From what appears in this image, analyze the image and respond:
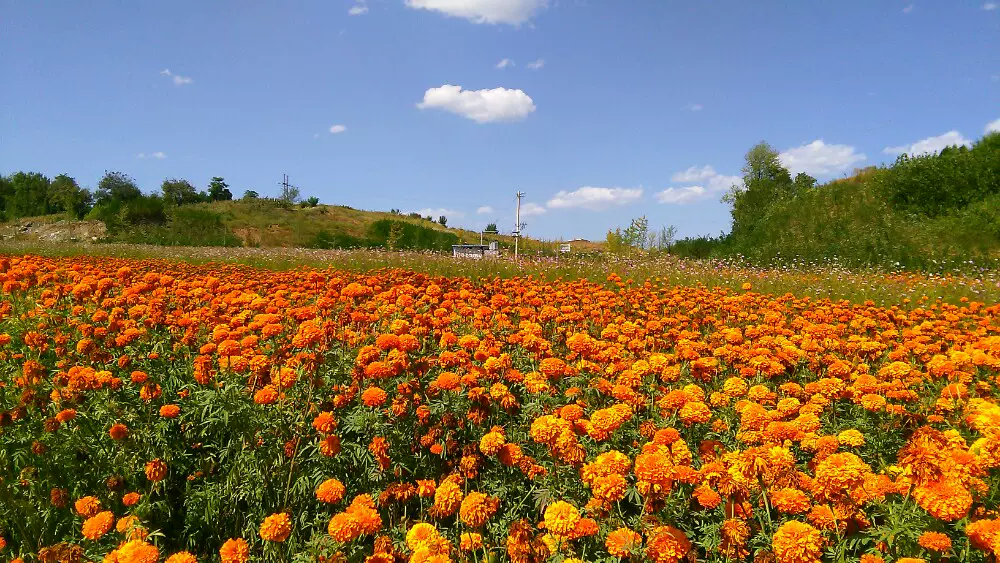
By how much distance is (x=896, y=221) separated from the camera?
18500 millimetres

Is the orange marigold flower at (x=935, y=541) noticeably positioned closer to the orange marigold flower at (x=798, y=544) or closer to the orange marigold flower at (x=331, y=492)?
the orange marigold flower at (x=798, y=544)

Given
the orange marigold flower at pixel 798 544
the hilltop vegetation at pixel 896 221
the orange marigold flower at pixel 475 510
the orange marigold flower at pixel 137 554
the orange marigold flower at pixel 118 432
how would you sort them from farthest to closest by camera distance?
1. the hilltop vegetation at pixel 896 221
2. the orange marigold flower at pixel 118 432
3. the orange marigold flower at pixel 475 510
4. the orange marigold flower at pixel 798 544
5. the orange marigold flower at pixel 137 554

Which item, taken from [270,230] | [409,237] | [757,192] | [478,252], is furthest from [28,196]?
[757,192]

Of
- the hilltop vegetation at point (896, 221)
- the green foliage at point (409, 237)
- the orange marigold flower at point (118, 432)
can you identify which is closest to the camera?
the orange marigold flower at point (118, 432)

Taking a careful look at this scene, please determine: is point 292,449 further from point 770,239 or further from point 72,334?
point 770,239

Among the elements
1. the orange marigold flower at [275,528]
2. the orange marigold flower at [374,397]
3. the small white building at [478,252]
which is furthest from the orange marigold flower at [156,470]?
the small white building at [478,252]

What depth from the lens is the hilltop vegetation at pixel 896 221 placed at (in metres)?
15.9

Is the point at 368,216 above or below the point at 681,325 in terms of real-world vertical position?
above

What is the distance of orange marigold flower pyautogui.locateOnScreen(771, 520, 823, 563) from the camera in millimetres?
1499

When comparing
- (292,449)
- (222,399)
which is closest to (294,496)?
(292,449)

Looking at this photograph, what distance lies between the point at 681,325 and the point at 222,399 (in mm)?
3450

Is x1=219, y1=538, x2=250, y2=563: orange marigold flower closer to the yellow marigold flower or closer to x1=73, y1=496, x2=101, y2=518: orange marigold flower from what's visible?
x1=73, y1=496, x2=101, y2=518: orange marigold flower

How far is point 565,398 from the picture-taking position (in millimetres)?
2803

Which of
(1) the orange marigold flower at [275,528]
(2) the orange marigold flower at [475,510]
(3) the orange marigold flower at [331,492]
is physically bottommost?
(1) the orange marigold flower at [275,528]
